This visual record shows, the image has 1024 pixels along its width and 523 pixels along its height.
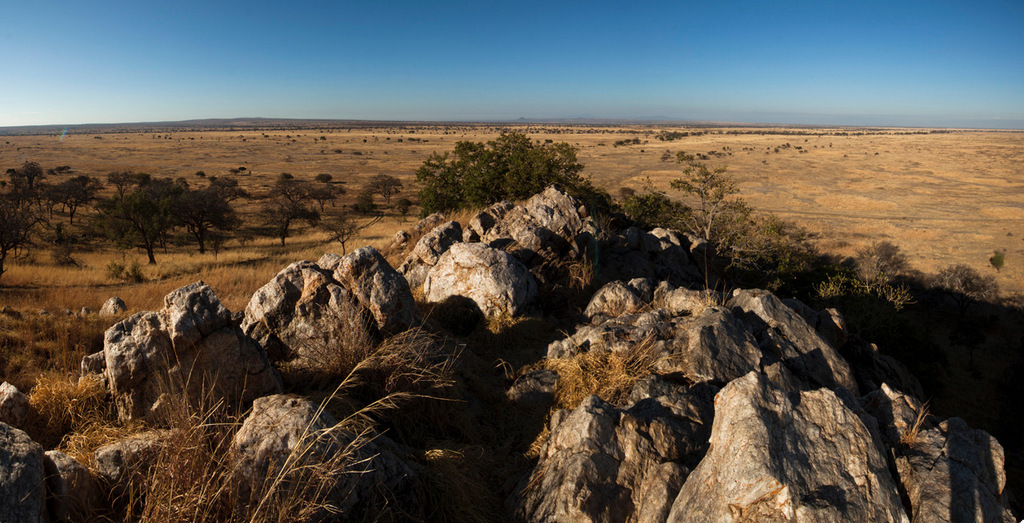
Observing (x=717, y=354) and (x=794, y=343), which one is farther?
(x=794, y=343)

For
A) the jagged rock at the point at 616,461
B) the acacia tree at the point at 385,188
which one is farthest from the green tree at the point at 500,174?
the acacia tree at the point at 385,188

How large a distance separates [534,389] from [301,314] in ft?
9.92

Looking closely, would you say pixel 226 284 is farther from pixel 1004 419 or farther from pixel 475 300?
pixel 1004 419

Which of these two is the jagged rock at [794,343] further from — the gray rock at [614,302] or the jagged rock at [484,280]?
the jagged rock at [484,280]

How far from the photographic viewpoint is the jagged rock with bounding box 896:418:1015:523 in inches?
125

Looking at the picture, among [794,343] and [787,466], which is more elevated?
[787,466]

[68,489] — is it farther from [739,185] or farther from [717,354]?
[739,185]

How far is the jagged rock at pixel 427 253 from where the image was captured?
417 inches

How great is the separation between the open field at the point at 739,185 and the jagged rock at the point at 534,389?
6.79m

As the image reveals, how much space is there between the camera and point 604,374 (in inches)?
226

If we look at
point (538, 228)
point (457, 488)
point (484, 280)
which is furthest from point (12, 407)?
point (538, 228)

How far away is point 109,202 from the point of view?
34.2 m

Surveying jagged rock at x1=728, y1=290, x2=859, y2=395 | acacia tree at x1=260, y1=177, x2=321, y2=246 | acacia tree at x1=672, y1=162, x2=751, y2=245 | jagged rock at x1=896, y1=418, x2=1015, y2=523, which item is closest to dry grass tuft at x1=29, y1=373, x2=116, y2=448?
jagged rock at x1=896, y1=418, x2=1015, y2=523

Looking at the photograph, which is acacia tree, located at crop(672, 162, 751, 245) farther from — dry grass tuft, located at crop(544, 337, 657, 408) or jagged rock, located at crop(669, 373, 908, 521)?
jagged rock, located at crop(669, 373, 908, 521)
